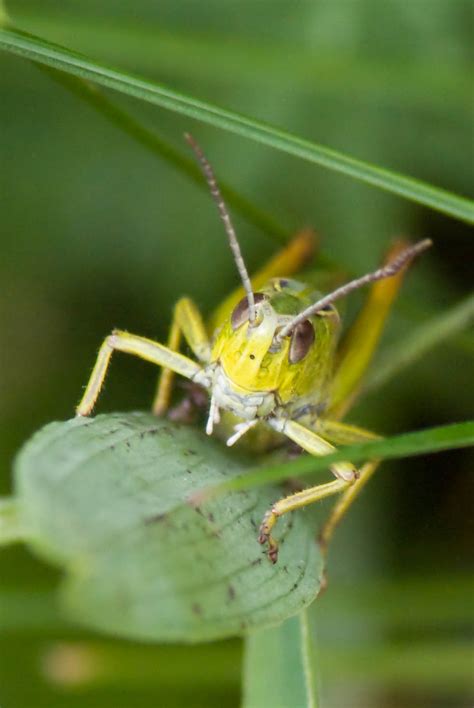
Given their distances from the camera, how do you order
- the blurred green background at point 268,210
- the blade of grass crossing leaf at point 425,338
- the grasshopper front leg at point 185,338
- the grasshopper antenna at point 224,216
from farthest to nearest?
the blurred green background at point 268,210, the blade of grass crossing leaf at point 425,338, the grasshopper front leg at point 185,338, the grasshopper antenna at point 224,216

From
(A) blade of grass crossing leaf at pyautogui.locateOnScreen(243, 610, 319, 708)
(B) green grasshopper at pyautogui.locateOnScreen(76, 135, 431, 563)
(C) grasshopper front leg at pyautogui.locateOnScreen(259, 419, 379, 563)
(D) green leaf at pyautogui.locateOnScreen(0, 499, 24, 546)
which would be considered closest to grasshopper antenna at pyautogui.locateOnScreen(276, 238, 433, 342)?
(B) green grasshopper at pyautogui.locateOnScreen(76, 135, 431, 563)

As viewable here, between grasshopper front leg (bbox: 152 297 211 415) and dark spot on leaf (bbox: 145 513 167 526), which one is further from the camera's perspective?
grasshopper front leg (bbox: 152 297 211 415)

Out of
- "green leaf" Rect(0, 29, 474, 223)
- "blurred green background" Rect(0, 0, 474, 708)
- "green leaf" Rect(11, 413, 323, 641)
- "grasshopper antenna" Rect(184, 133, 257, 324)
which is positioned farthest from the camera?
"blurred green background" Rect(0, 0, 474, 708)

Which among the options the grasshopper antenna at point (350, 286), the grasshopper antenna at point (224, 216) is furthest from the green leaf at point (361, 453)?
the grasshopper antenna at point (224, 216)

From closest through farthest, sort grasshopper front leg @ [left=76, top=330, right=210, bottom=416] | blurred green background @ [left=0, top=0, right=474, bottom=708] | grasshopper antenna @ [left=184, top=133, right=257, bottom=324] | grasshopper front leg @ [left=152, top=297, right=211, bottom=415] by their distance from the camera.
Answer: grasshopper antenna @ [left=184, top=133, right=257, bottom=324] < grasshopper front leg @ [left=76, top=330, right=210, bottom=416] < grasshopper front leg @ [left=152, top=297, right=211, bottom=415] < blurred green background @ [left=0, top=0, right=474, bottom=708]

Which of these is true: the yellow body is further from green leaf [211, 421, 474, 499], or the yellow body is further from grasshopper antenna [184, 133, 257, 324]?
green leaf [211, 421, 474, 499]

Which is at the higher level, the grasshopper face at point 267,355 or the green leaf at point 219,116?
the green leaf at point 219,116

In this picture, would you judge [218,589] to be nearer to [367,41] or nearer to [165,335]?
[165,335]

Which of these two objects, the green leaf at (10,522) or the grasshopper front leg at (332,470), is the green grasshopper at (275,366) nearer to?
the grasshopper front leg at (332,470)
